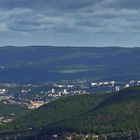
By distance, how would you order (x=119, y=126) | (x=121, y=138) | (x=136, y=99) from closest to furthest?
(x=121, y=138)
(x=119, y=126)
(x=136, y=99)

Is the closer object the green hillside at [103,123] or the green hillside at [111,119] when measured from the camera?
the green hillside at [103,123]

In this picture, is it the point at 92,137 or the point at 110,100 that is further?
the point at 110,100

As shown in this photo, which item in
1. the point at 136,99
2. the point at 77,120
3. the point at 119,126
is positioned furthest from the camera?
the point at 136,99

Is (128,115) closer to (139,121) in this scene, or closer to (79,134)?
(139,121)

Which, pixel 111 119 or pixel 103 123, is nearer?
pixel 103 123

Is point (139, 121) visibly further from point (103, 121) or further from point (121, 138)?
point (121, 138)

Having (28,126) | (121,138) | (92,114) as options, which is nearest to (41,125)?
(28,126)

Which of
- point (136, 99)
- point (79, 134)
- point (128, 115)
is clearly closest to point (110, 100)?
point (136, 99)

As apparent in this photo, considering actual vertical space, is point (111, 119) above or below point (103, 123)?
above

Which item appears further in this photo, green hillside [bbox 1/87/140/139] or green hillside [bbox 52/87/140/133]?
green hillside [bbox 52/87/140/133]
